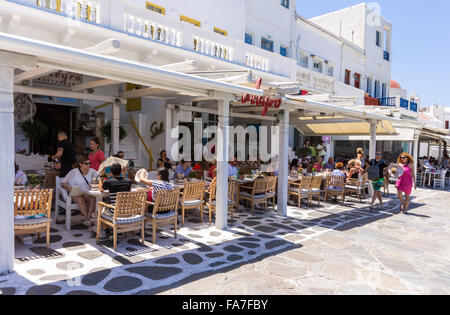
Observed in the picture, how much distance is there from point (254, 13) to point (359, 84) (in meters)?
10.8

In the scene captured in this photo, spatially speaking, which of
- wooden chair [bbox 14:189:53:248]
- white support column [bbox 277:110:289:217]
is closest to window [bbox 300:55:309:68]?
white support column [bbox 277:110:289:217]

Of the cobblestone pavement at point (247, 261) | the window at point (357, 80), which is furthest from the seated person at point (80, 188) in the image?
the window at point (357, 80)

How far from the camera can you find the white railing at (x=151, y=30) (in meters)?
8.85

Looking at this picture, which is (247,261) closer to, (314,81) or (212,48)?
(212,48)

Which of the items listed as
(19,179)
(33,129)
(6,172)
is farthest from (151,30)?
(6,172)

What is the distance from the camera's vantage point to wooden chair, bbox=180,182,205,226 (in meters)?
6.67

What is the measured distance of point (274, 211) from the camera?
869cm

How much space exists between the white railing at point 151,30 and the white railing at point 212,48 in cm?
75

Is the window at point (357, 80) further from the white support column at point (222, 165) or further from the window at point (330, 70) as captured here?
the white support column at point (222, 165)

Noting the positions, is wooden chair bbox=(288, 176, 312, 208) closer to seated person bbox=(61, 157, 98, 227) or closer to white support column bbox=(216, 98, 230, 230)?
white support column bbox=(216, 98, 230, 230)

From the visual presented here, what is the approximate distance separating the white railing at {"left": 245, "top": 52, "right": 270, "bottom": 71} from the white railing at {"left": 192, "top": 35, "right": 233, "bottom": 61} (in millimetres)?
991

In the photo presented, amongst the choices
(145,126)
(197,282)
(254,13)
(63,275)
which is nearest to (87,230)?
(63,275)

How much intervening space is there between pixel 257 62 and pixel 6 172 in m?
10.1

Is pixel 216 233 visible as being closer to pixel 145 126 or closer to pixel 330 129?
pixel 145 126
